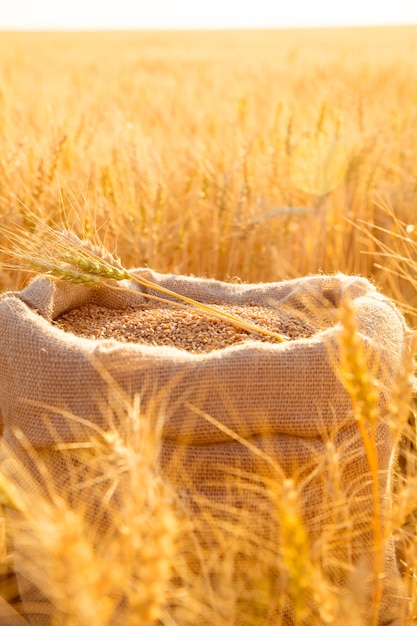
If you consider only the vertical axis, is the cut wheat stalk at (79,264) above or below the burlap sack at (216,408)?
above

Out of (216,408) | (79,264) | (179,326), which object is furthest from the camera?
(179,326)

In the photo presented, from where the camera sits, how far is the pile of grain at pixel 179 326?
113 centimetres

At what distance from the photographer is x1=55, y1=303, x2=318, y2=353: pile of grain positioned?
1.13m

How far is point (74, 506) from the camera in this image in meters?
0.92

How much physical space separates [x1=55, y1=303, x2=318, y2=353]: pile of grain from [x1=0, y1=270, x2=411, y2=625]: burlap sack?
0.15 m

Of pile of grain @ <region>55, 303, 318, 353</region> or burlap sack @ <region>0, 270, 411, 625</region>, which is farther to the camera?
pile of grain @ <region>55, 303, 318, 353</region>

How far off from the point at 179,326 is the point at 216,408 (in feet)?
0.91

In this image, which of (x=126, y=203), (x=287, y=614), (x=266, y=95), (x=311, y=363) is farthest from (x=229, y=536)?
(x=266, y=95)

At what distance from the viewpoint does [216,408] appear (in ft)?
3.03

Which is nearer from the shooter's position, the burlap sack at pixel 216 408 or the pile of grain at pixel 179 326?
the burlap sack at pixel 216 408

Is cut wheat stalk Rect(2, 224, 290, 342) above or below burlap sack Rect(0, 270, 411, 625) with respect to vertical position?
above

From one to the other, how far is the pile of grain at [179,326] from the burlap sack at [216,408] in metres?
0.15

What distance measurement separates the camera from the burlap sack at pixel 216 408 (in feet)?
3.01

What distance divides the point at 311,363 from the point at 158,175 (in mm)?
1069
